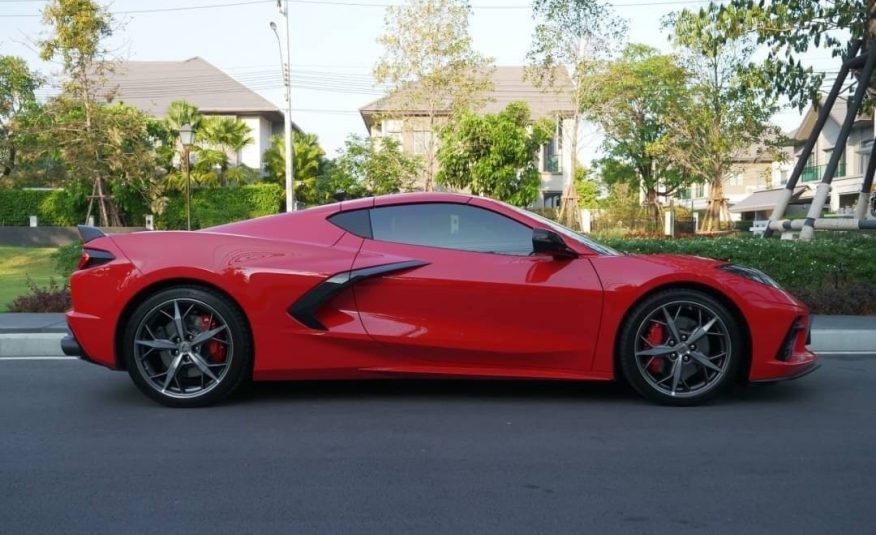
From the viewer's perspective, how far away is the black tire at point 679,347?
16.6 feet

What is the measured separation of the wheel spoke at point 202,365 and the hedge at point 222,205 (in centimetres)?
3316

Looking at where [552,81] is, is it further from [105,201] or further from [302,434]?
[302,434]

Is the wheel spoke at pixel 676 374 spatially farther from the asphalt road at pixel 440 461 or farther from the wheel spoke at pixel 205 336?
the wheel spoke at pixel 205 336

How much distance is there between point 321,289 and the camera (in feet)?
16.6

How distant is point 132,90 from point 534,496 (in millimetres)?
48498

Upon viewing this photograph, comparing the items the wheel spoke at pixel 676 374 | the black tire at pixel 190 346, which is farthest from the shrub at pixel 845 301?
the black tire at pixel 190 346

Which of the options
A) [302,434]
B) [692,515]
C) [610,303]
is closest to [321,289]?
[302,434]

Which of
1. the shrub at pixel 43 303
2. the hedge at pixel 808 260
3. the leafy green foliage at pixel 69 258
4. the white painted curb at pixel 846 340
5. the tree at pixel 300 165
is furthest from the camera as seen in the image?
the tree at pixel 300 165

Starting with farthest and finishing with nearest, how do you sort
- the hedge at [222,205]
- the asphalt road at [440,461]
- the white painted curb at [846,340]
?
the hedge at [222,205]
the white painted curb at [846,340]
the asphalt road at [440,461]

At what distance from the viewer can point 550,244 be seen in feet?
16.5

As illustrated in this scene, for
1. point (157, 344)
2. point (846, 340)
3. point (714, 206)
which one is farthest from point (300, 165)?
point (157, 344)

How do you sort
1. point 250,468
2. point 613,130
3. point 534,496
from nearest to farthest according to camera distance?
point 534,496
point 250,468
point 613,130

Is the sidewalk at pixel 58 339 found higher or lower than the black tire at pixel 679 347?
lower

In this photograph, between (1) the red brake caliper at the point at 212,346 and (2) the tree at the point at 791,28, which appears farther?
(2) the tree at the point at 791,28
